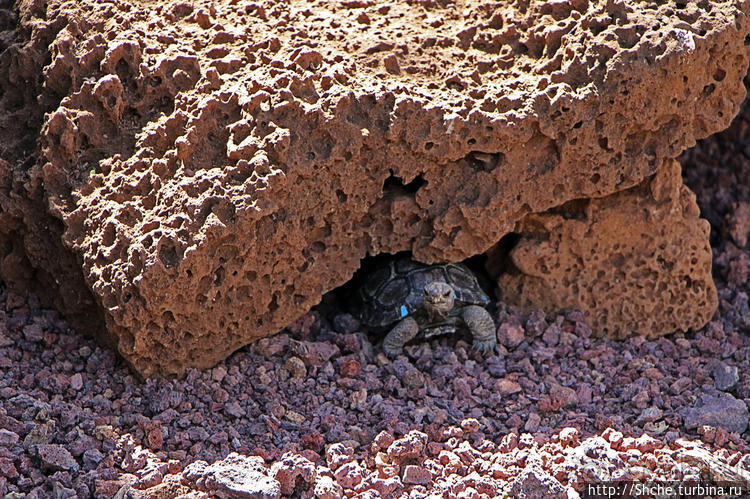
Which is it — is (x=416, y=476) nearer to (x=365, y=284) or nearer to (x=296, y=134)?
(x=365, y=284)

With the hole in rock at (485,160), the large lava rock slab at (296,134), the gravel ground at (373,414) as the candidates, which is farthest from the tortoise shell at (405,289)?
the hole in rock at (485,160)

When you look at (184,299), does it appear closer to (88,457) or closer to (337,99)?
(88,457)

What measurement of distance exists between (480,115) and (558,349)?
4.25 feet

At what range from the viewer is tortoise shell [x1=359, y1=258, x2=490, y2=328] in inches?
173

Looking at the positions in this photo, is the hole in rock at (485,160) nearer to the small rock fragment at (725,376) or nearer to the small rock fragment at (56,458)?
the small rock fragment at (725,376)

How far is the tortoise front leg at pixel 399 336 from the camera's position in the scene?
4.32m

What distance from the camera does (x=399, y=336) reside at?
4.35 meters

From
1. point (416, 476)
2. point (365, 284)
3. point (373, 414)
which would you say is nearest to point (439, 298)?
point (365, 284)

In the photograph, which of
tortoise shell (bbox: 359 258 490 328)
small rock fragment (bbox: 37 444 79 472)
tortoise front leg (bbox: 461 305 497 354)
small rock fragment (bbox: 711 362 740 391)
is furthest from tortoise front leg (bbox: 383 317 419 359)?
small rock fragment (bbox: 37 444 79 472)

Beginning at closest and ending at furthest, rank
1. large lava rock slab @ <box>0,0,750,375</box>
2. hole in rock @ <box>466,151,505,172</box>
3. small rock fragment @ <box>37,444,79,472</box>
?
small rock fragment @ <box>37,444,79,472</box> → large lava rock slab @ <box>0,0,750,375</box> → hole in rock @ <box>466,151,505,172</box>

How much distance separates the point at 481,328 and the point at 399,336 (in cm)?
42

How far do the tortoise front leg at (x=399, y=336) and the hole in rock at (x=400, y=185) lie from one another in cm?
73

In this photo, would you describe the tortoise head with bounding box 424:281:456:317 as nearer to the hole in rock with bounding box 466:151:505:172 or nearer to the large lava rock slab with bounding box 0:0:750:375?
the large lava rock slab with bounding box 0:0:750:375

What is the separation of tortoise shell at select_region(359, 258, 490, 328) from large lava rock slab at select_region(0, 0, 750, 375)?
397 mm
